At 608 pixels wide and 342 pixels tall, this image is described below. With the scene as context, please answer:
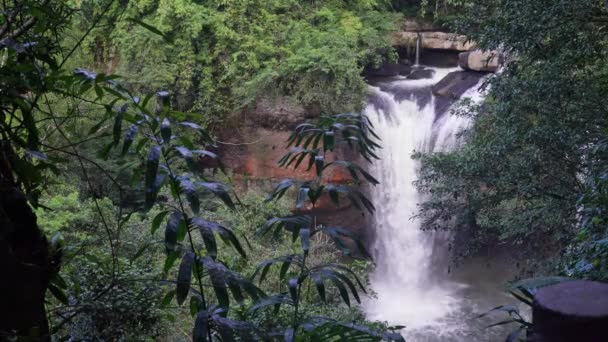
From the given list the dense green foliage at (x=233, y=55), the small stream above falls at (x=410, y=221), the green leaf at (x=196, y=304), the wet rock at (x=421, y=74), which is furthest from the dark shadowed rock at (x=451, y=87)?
the green leaf at (x=196, y=304)

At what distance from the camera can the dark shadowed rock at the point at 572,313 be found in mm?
1296

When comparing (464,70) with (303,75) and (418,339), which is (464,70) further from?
(418,339)

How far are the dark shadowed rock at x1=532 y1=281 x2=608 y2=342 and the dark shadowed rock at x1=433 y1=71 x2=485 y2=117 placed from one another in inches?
455

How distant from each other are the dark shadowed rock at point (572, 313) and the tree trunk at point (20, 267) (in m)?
1.19

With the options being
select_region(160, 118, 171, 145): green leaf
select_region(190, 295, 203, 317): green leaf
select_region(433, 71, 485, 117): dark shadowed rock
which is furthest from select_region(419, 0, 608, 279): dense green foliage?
select_region(433, 71, 485, 117): dark shadowed rock

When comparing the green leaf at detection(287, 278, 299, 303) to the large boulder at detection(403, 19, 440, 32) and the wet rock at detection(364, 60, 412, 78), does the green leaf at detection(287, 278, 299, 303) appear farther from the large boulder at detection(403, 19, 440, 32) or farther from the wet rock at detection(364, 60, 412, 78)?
the large boulder at detection(403, 19, 440, 32)

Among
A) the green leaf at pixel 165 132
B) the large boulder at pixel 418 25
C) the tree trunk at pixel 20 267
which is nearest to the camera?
the tree trunk at pixel 20 267

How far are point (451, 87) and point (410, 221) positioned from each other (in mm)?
3112

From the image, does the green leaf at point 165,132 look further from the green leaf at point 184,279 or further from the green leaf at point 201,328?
the green leaf at point 201,328

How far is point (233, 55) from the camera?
482 inches

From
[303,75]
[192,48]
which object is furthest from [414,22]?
[192,48]

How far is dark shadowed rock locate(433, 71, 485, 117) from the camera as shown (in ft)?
42.1

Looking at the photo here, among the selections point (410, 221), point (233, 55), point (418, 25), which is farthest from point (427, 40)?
point (233, 55)

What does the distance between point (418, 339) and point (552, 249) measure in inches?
104
